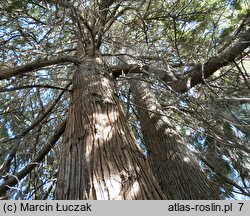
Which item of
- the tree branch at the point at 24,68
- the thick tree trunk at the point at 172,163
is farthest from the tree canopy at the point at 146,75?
the thick tree trunk at the point at 172,163

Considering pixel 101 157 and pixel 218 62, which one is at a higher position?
pixel 218 62

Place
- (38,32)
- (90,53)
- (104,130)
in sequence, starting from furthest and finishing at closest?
1. (38,32)
2. (90,53)
3. (104,130)

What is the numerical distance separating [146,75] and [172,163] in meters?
1.57

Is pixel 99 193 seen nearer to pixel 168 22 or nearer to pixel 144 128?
pixel 144 128

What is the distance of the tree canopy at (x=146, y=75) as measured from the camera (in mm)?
2439

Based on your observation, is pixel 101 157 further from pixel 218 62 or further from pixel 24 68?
pixel 218 62

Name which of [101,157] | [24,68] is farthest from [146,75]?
[101,157]

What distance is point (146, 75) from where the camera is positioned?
13.1 feet

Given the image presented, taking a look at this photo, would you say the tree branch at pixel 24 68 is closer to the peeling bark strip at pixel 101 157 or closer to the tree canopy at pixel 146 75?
the tree canopy at pixel 146 75

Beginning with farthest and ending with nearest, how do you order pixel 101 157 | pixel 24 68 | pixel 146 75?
1. pixel 146 75
2. pixel 24 68
3. pixel 101 157

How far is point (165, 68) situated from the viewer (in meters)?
3.08

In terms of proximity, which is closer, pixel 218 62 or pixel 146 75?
pixel 218 62

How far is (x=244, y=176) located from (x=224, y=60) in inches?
55.9
